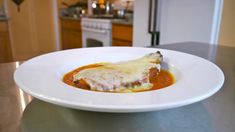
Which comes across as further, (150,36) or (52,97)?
(150,36)

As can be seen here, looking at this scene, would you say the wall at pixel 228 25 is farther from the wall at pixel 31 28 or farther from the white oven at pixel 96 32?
the wall at pixel 31 28

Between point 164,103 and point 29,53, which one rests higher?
point 164,103

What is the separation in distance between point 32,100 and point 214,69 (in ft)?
1.40

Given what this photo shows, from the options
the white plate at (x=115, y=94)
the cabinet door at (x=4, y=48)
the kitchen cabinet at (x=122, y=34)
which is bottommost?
the cabinet door at (x=4, y=48)

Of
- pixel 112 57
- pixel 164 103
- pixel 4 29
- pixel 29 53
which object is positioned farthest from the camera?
pixel 29 53

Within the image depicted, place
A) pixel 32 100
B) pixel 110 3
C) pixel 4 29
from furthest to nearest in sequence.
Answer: pixel 110 3 < pixel 4 29 < pixel 32 100

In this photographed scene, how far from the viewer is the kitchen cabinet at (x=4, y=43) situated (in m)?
3.21

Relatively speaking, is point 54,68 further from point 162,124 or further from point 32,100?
point 162,124

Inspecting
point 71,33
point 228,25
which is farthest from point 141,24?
point 71,33

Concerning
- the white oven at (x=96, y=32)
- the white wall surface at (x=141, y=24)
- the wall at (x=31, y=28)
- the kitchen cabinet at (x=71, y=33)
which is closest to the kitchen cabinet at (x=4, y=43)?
the wall at (x=31, y=28)

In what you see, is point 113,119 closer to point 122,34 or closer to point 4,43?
point 122,34

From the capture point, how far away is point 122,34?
2.52 meters

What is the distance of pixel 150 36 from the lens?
87.8 inches

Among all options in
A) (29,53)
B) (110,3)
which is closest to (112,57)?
(110,3)
